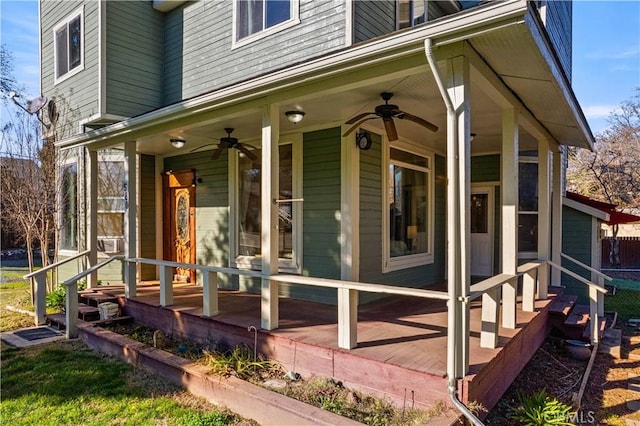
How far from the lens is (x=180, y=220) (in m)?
7.78

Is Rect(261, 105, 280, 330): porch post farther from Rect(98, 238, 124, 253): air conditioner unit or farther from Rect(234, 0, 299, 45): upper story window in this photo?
Rect(98, 238, 124, 253): air conditioner unit

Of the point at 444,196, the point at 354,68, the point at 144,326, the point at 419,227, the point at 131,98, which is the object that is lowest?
the point at 144,326

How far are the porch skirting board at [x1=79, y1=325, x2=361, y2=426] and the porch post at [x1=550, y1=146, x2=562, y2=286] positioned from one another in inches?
209

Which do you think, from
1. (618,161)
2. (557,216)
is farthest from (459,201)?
(618,161)

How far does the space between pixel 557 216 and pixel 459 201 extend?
471 centimetres

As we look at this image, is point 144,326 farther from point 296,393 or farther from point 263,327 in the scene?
point 296,393

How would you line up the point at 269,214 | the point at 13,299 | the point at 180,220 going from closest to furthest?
the point at 269,214 → the point at 180,220 → the point at 13,299

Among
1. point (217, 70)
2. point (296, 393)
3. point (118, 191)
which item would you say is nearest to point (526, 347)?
point (296, 393)

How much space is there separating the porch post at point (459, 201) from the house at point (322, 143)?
0.01 metres

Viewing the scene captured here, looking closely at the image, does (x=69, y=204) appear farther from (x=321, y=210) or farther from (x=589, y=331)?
(x=589, y=331)

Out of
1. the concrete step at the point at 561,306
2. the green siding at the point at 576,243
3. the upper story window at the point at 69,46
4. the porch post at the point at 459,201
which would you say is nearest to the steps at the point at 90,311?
the upper story window at the point at 69,46

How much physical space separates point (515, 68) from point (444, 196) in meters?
4.43

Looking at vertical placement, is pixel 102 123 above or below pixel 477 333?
above

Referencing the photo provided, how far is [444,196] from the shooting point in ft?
25.2
